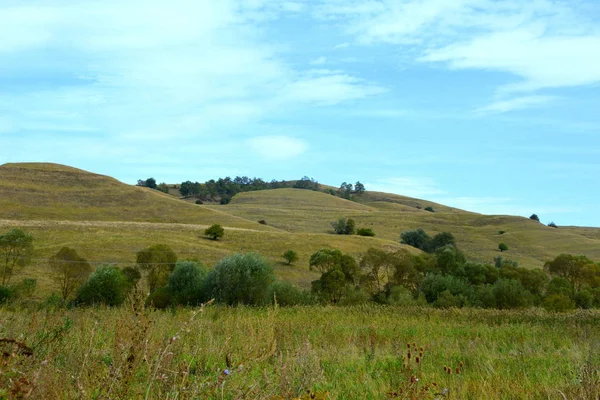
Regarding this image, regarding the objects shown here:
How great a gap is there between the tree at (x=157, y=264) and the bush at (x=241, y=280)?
16190 mm

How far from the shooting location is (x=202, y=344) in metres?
7.93

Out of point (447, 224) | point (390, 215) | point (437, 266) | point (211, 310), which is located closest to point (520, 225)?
point (447, 224)

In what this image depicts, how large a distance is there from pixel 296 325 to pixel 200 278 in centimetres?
1883

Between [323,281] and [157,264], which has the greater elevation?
[157,264]

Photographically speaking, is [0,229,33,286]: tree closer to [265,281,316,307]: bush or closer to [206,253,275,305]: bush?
[206,253,275,305]: bush

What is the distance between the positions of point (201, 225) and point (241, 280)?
59.1 m

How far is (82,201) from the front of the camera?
96.9 meters

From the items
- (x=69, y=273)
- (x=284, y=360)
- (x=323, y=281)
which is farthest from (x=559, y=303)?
(x=69, y=273)

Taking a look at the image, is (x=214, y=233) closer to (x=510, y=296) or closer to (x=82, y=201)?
(x=82, y=201)

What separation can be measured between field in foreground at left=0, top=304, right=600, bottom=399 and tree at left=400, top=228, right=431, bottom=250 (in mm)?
83235

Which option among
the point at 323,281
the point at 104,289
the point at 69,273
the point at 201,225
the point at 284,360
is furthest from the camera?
the point at 201,225

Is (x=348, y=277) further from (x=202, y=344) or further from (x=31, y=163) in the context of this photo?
(x=31, y=163)

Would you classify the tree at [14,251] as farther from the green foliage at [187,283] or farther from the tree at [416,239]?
the tree at [416,239]

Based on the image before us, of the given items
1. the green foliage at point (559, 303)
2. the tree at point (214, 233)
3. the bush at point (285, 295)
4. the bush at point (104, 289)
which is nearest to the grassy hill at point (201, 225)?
the tree at point (214, 233)
